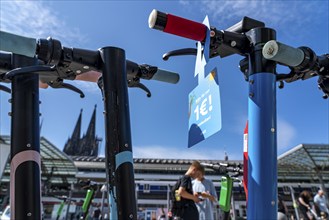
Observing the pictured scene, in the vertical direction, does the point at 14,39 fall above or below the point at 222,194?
above

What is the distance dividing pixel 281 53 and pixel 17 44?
2.84 ft

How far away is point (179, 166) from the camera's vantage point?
1366 inches

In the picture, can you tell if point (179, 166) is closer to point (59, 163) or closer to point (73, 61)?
point (59, 163)

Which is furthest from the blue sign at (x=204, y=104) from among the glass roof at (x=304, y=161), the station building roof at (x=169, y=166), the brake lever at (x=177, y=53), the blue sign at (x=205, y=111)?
the glass roof at (x=304, y=161)

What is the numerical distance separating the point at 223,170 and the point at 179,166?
106ft

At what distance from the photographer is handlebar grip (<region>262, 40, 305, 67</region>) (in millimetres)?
1007

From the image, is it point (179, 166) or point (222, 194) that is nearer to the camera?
point (222, 194)

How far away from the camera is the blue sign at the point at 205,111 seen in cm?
112

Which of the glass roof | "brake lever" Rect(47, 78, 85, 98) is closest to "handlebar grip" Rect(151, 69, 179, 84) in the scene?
"brake lever" Rect(47, 78, 85, 98)

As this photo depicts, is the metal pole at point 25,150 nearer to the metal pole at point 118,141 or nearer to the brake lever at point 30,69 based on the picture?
the brake lever at point 30,69

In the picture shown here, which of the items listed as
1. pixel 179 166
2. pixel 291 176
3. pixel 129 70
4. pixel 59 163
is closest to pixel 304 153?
pixel 291 176

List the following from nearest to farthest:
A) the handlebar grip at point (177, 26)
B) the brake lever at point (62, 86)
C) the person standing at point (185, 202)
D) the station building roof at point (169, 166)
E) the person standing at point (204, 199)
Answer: the handlebar grip at point (177, 26) < the brake lever at point (62, 86) < the person standing at point (185, 202) < the person standing at point (204, 199) < the station building roof at point (169, 166)

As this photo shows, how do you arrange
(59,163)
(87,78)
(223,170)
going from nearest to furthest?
Result: (87,78) < (223,170) < (59,163)

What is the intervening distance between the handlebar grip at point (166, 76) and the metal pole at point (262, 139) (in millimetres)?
711
